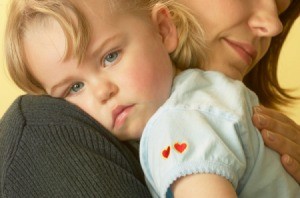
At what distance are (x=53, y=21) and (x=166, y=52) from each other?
0.20m

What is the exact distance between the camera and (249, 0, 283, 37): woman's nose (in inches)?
43.4

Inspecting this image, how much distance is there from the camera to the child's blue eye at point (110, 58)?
0.83m

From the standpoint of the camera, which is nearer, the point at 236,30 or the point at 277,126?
the point at 277,126

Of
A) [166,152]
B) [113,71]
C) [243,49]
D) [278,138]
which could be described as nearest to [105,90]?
[113,71]

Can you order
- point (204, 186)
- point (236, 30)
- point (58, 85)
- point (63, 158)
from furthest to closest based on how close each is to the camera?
point (236, 30) < point (58, 85) < point (63, 158) < point (204, 186)

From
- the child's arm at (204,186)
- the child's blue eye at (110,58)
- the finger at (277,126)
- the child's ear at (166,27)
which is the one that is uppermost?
the child's blue eye at (110,58)

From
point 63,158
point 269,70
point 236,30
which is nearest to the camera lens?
point 63,158

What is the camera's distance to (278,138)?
0.87 metres

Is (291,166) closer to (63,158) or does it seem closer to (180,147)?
(180,147)

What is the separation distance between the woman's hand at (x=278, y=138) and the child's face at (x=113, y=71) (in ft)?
0.53

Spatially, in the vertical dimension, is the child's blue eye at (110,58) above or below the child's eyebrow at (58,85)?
above

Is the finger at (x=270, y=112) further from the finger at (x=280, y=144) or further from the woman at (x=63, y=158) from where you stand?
the woman at (x=63, y=158)

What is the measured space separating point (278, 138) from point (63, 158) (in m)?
0.36

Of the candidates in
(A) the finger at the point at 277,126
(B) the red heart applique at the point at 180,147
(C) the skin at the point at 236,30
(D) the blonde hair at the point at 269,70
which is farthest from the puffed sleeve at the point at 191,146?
(D) the blonde hair at the point at 269,70
